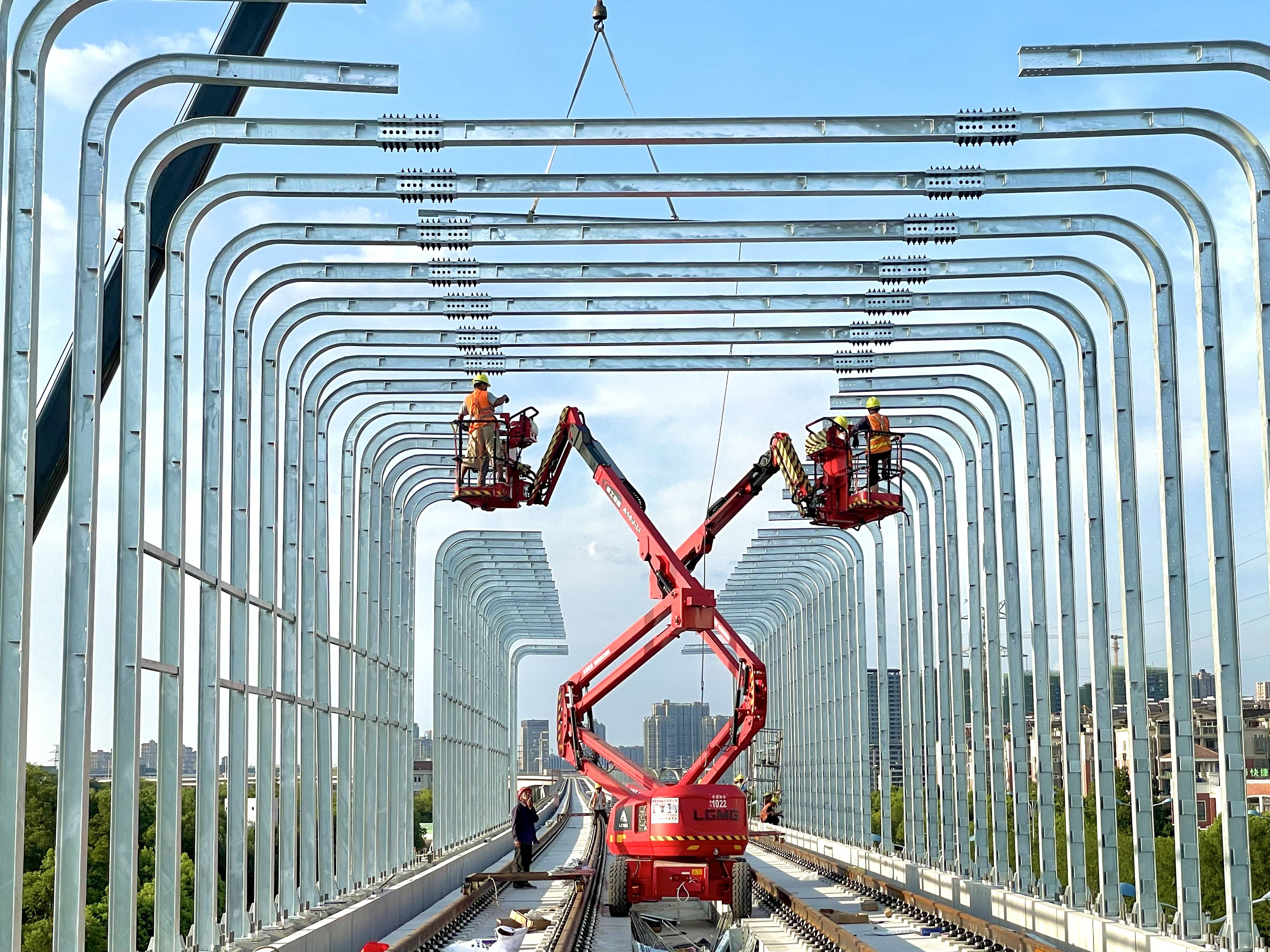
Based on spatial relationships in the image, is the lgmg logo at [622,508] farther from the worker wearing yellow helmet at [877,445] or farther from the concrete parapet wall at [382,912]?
the concrete parapet wall at [382,912]

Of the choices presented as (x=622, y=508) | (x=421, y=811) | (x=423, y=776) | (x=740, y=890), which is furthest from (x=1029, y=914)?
(x=423, y=776)

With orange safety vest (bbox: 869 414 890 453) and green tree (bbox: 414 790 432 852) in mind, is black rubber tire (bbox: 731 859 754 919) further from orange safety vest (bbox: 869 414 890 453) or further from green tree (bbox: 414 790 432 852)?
green tree (bbox: 414 790 432 852)

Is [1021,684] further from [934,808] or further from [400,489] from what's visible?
[400,489]

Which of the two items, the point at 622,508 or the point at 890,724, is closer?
the point at 622,508

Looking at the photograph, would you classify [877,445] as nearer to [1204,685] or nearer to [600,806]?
[600,806]

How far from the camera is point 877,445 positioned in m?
18.6

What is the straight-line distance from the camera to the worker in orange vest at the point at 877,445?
60.7 feet

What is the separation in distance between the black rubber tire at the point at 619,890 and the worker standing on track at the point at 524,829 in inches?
266

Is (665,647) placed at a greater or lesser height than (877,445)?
lesser

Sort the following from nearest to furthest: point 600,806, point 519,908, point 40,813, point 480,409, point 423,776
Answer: point 480,409
point 519,908
point 600,806
point 40,813
point 423,776

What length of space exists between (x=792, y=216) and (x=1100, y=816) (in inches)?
290

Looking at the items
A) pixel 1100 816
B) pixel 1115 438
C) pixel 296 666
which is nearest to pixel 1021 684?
pixel 1100 816

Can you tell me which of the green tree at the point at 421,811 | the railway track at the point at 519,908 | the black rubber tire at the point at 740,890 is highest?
the black rubber tire at the point at 740,890

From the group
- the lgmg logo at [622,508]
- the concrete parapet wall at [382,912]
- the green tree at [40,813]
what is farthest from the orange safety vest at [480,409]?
the green tree at [40,813]
